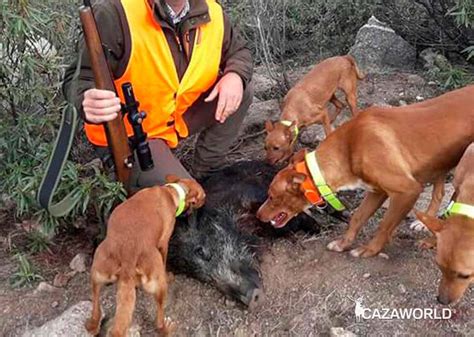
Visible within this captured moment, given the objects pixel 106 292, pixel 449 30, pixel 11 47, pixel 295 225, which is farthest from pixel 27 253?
pixel 449 30

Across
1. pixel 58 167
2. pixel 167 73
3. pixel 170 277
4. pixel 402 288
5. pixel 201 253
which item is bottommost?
pixel 402 288

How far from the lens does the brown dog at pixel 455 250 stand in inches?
143

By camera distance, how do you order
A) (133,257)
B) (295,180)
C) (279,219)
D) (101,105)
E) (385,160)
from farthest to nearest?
(279,219) < (295,180) < (385,160) < (101,105) < (133,257)

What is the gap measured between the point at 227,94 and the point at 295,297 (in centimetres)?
156

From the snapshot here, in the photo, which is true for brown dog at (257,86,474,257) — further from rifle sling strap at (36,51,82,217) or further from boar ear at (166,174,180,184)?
rifle sling strap at (36,51,82,217)

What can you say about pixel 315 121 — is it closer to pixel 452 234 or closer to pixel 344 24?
pixel 344 24

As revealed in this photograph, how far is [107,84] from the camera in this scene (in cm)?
419

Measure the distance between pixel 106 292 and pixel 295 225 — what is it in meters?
1.45

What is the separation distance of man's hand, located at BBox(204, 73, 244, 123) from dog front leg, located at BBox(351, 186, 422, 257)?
134 centimetres

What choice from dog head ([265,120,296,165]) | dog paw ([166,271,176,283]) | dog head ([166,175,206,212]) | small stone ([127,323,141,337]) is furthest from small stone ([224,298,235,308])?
dog head ([265,120,296,165])

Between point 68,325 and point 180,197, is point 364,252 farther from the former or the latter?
point 68,325

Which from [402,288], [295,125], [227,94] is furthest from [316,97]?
[402,288]

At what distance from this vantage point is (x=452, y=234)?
3.70 metres

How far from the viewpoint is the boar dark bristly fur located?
407 centimetres
